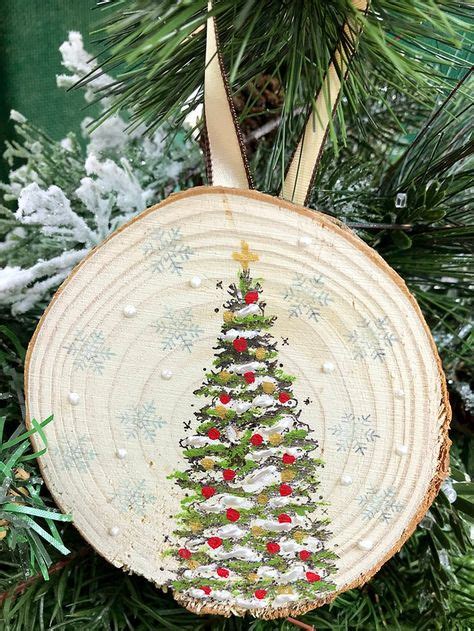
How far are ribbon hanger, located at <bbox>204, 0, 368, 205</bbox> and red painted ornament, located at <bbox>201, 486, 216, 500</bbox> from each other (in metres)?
0.19

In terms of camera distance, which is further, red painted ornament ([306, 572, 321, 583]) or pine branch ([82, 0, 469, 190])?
red painted ornament ([306, 572, 321, 583])

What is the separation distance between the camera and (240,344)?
36 cm

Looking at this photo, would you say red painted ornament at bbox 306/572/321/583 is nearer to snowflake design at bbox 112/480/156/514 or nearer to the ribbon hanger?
snowflake design at bbox 112/480/156/514

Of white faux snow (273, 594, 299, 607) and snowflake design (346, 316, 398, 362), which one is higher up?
snowflake design (346, 316, 398, 362)

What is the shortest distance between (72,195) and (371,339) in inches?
11.9

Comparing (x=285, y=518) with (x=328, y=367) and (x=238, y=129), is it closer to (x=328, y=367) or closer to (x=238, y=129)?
(x=328, y=367)

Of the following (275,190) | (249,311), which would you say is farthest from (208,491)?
(275,190)

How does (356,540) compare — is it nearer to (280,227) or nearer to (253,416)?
(253,416)

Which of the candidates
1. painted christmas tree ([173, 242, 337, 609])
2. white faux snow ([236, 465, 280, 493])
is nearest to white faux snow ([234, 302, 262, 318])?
painted christmas tree ([173, 242, 337, 609])

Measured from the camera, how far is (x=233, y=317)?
14.1 inches

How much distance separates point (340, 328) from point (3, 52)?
0.71 meters

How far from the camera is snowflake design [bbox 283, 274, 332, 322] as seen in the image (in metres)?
0.35

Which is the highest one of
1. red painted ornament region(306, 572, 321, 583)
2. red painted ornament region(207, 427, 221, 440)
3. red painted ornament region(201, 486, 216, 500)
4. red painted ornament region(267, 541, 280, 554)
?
red painted ornament region(207, 427, 221, 440)

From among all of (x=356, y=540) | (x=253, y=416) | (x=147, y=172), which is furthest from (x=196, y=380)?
(x=147, y=172)
